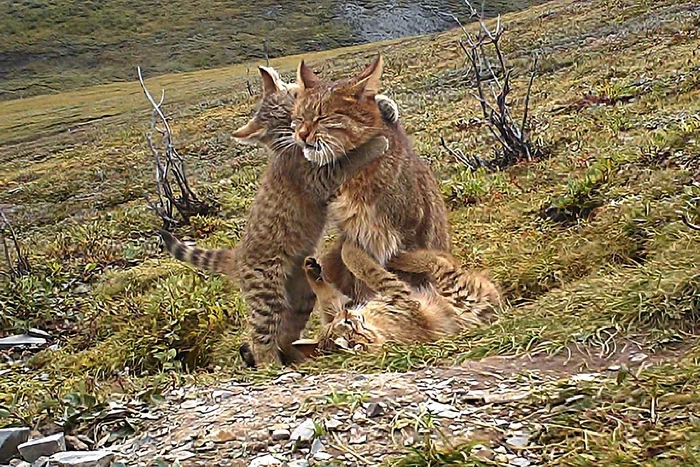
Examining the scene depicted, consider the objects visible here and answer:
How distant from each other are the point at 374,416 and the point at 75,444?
1846 millimetres

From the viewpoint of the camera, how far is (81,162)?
1585 inches

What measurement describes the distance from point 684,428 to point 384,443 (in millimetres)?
1426

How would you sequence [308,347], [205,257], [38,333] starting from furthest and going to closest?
[38,333] → [205,257] → [308,347]

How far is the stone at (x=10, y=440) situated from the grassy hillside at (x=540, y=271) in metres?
0.29

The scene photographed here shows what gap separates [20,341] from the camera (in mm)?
9695

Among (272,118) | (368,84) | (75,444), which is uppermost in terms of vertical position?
(368,84)

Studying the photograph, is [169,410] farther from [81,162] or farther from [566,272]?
[81,162]

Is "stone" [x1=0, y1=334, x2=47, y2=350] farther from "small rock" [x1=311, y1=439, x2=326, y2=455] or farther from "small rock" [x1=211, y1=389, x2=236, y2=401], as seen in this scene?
"small rock" [x1=311, y1=439, x2=326, y2=455]

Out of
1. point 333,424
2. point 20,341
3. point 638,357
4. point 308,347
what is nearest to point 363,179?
point 308,347

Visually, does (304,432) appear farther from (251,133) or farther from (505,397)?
(251,133)

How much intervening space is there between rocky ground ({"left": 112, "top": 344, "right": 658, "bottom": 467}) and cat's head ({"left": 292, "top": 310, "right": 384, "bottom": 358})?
67cm

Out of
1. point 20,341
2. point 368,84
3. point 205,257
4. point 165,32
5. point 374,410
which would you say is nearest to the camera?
point 374,410

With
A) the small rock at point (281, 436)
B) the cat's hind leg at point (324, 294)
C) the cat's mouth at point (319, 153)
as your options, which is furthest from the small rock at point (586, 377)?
the cat's mouth at point (319, 153)

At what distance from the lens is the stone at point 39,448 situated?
471cm
